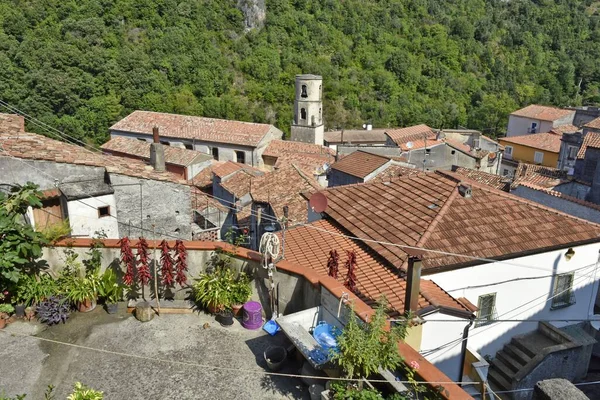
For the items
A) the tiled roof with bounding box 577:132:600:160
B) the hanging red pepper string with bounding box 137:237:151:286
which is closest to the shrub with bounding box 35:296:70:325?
the hanging red pepper string with bounding box 137:237:151:286

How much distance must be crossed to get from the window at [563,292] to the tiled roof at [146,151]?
3185 cm

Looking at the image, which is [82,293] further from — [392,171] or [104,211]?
[392,171]

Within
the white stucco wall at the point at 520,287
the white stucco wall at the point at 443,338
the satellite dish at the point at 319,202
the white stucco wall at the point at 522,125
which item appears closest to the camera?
the white stucco wall at the point at 443,338

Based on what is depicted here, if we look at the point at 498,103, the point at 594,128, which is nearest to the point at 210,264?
the point at 594,128

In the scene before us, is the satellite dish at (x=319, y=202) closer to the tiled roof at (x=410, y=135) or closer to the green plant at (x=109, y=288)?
the green plant at (x=109, y=288)

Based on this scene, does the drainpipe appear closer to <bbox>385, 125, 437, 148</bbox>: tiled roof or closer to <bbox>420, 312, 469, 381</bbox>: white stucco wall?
<bbox>420, 312, 469, 381</bbox>: white stucco wall

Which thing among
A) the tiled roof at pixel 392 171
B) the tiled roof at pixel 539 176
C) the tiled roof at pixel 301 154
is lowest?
the tiled roof at pixel 301 154

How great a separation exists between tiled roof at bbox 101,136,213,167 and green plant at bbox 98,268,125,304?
107ft

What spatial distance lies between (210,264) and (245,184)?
791 inches

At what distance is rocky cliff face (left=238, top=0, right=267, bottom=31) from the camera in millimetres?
76500

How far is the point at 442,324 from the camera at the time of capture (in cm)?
894

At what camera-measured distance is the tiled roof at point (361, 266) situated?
8906 millimetres

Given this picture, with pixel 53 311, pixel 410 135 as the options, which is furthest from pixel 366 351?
pixel 410 135

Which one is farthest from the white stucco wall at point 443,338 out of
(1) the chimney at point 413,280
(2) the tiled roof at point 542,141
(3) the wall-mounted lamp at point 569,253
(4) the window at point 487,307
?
(2) the tiled roof at point 542,141
